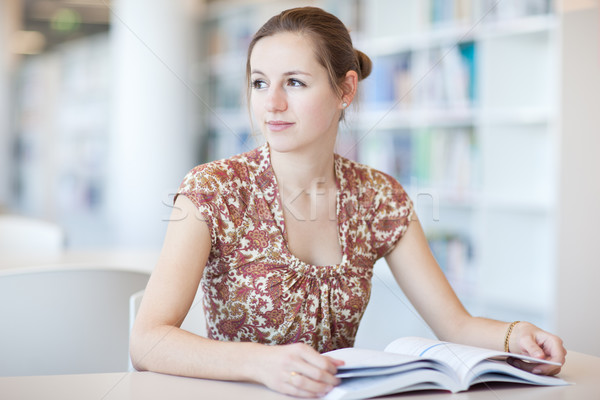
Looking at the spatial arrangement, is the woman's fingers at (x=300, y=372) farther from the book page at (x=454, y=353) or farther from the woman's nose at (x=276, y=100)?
the woman's nose at (x=276, y=100)

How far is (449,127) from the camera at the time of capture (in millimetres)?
3557

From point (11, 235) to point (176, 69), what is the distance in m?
2.68

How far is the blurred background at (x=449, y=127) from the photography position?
95.7 inches

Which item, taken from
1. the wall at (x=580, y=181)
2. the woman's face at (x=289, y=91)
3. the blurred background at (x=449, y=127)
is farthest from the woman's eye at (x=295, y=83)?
the wall at (x=580, y=181)

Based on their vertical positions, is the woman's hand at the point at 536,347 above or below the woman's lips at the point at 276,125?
below

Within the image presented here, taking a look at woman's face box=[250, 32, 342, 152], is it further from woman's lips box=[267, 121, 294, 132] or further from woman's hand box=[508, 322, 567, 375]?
woman's hand box=[508, 322, 567, 375]

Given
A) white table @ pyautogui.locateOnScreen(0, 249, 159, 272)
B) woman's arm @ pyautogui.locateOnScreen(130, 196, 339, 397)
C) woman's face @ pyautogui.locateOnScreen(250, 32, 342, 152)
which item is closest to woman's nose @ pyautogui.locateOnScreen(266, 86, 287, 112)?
woman's face @ pyautogui.locateOnScreen(250, 32, 342, 152)

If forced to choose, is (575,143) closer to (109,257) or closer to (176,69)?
(109,257)

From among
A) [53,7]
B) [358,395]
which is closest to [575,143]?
[358,395]

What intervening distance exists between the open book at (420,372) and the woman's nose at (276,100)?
0.55 m

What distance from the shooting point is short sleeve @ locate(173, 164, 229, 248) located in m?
1.26

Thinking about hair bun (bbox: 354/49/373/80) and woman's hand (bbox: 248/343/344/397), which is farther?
hair bun (bbox: 354/49/373/80)

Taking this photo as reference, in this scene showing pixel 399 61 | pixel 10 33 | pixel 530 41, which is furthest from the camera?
pixel 10 33

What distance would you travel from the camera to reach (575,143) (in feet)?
8.00
